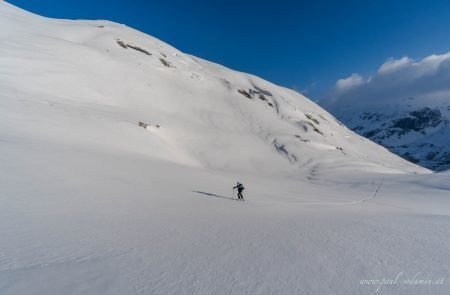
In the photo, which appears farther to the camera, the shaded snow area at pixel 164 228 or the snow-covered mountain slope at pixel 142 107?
the snow-covered mountain slope at pixel 142 107

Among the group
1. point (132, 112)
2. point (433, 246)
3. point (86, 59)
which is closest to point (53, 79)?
point (132, 112)

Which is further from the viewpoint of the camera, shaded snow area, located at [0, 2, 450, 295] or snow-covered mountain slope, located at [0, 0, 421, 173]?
snow-covered mountain slope, located at [0, 0, 421, 173]

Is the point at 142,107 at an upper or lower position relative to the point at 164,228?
upper

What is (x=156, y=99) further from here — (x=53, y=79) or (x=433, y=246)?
(x=433, y=246)


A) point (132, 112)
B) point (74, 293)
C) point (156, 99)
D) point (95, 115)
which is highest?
point (156, 99)

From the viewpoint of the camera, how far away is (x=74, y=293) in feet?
16.1

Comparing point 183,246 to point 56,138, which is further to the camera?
point 56,138

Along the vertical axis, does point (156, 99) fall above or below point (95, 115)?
above

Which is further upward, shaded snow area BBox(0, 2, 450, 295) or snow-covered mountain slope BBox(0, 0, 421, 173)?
snow-covered mountain slope BBox(0, 0, 421, 173)

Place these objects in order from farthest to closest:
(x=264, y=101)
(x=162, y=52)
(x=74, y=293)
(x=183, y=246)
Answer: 1. (x=162, y=52)
2. (x=264, y=101)
3. (x=183, y=246)
4. (x=74, y=293)

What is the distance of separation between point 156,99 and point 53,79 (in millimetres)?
18760

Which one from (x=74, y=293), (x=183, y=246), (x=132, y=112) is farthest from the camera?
(x=132, y=112)

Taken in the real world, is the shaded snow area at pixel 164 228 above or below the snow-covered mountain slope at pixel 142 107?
below

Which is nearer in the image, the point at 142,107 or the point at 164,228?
the point at 164,228
